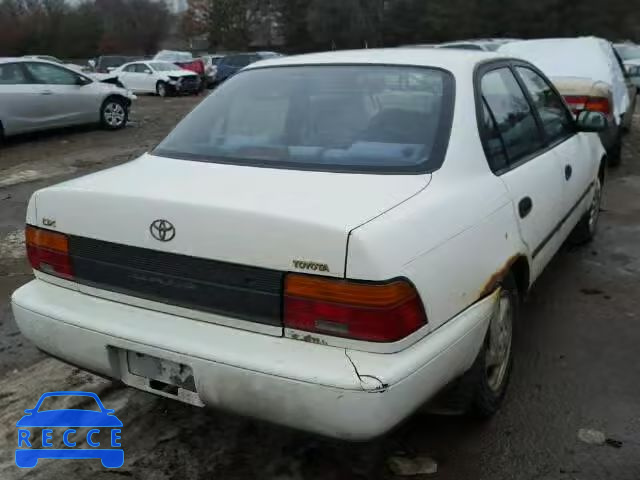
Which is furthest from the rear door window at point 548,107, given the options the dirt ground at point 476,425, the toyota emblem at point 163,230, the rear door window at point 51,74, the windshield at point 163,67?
the windshield at point 163,67

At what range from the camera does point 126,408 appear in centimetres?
321

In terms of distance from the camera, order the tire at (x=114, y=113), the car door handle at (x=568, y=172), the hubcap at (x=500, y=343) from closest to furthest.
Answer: the hubcap at (x=500, y=343) → the car door handle at (x=568, y=172) → the tire at (x=114, y=113)

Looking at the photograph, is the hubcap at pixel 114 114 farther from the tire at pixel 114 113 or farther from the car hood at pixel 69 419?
the car hood at pixel 69 419

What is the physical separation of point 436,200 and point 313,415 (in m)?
0.91

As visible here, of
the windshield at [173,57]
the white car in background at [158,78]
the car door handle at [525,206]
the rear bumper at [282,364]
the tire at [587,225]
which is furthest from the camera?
the windshield at [173,57]

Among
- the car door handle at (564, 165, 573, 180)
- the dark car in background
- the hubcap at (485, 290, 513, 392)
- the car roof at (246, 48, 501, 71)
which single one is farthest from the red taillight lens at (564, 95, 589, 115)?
the dark car in background

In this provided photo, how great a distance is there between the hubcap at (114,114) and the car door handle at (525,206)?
1152cm

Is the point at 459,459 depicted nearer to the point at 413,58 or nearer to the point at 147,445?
the point at 147,445

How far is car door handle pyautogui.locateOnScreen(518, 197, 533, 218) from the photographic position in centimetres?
311

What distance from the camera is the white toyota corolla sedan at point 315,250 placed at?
7.24 ft

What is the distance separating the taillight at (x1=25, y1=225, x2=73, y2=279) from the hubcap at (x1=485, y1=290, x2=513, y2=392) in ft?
5.92

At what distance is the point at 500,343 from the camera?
3.11 metres

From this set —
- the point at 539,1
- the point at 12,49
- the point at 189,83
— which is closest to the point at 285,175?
the point at 189,83

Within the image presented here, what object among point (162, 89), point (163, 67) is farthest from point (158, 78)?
point (163, 67)
